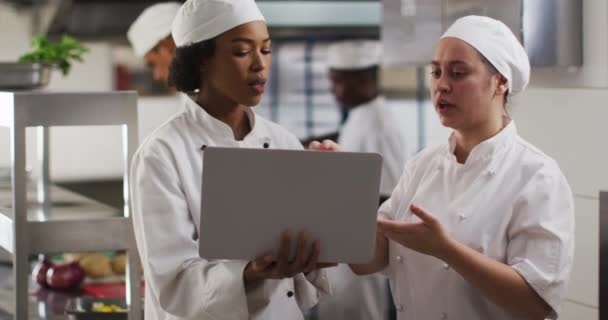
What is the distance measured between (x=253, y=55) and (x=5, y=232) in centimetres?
76

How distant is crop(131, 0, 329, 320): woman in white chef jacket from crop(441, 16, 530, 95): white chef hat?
0.40 meters

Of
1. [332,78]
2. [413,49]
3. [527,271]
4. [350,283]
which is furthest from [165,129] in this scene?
[332,78]

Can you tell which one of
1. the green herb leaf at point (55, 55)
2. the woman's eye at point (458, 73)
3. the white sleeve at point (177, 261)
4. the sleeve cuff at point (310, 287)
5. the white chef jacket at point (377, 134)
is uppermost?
the green herb leaf at point (55, 55)

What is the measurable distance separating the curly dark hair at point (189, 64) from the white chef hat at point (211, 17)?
2 cm

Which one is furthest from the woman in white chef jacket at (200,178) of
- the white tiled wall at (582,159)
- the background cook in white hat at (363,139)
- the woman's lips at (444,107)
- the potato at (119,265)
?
the background cook in white hat at (363,139)

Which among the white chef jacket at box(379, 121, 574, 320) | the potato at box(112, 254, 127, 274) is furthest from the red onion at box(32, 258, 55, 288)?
the white chef jacket at box(379, 121, 574, 320)

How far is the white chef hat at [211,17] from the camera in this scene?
1.89m

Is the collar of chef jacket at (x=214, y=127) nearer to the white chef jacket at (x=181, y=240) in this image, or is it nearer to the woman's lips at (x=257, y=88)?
the white chef jacket at (x=181, y=240)

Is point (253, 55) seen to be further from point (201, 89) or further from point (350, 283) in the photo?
point (350, 283)

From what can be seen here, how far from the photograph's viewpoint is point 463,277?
6.15 feet

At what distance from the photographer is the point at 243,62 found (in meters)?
1.90

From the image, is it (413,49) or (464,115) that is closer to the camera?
(464,115)

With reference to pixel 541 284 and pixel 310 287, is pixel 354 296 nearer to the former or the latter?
pixel 310 287

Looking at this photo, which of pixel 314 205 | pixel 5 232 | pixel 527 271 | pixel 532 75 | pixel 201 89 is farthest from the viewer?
pixel 532 75
